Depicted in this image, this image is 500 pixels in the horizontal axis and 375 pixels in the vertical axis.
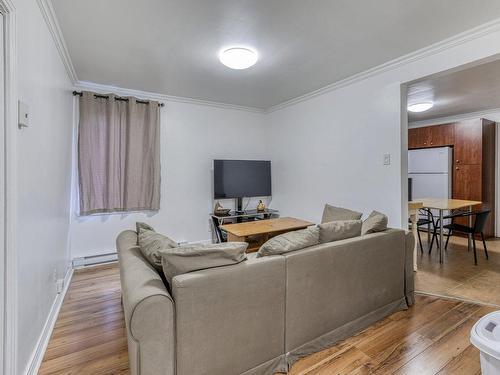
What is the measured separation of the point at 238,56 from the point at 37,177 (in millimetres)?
1904

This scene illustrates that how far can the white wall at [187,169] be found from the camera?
381 centimetres

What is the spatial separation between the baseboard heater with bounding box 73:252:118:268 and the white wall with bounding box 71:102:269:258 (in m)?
0.06

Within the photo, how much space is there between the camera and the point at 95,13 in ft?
6.73

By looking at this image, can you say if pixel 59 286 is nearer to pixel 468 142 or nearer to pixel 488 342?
pixel 488 342

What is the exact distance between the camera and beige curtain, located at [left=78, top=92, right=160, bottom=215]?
348 centimetres

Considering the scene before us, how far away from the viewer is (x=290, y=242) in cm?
181

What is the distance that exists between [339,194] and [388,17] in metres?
2.13

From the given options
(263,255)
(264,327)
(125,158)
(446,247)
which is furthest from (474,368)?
(125,158)

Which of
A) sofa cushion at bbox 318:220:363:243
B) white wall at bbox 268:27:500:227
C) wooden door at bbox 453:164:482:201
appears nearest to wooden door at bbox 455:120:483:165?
wooden door at bbox 453:164:482:201

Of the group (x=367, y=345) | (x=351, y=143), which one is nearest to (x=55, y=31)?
(x=351, y=143)

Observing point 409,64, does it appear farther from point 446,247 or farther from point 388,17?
point 446,247

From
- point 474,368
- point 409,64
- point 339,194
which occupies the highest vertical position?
point 409,64

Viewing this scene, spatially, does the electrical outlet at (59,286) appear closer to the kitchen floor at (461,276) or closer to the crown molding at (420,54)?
the kitchen floor at (461,276)

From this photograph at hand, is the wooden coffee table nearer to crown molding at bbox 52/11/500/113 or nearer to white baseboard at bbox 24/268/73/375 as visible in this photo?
white baseboard at bbox 24/268/73/375
